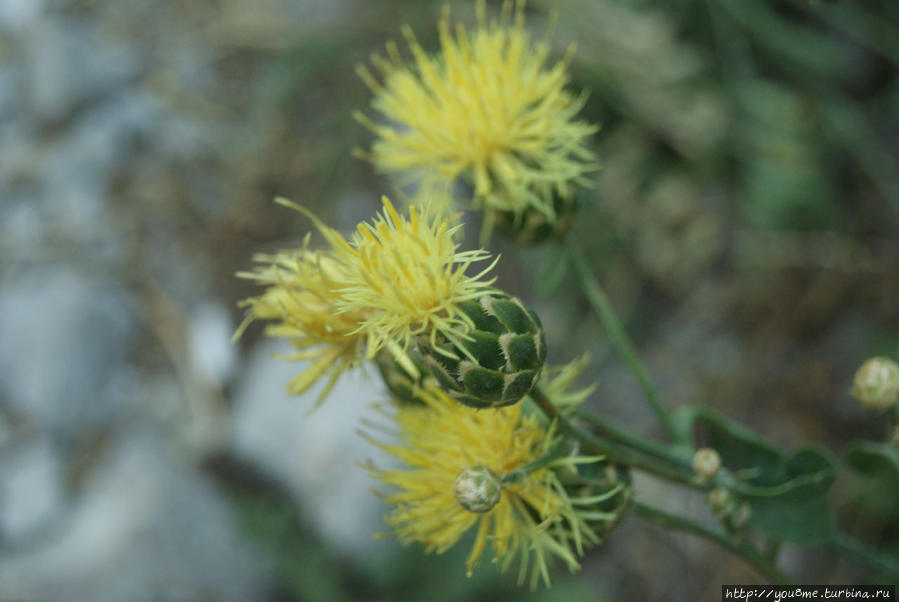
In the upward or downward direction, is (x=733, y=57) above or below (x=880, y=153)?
above

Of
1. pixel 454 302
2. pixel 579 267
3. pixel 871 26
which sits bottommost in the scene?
pixel 871 26

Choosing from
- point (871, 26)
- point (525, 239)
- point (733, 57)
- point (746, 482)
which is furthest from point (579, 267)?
point (871, 26)

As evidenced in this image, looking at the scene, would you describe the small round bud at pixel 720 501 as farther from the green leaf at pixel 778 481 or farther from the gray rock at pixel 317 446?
the gray rock at pixel 317 446

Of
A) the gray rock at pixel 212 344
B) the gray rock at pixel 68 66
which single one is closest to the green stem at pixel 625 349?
the gray rock at pixel 212 344

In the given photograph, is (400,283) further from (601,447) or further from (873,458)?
(873,458)

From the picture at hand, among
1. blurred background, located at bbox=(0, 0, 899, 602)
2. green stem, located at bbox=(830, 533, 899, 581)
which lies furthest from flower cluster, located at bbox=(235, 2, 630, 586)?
blurred background, located at bbox=(0, 0, 899, 602)

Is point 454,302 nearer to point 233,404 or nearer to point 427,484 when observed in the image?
point 427,484
